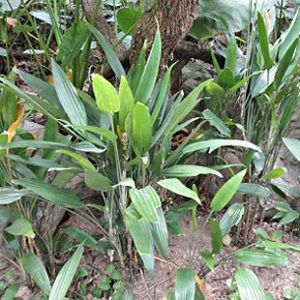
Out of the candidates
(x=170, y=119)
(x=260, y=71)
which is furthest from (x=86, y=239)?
(x=260, y=71)

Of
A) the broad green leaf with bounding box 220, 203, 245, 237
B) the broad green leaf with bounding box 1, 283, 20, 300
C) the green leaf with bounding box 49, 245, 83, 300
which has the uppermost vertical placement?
the broad green leaf with bounding box 220, 203, 245, 237

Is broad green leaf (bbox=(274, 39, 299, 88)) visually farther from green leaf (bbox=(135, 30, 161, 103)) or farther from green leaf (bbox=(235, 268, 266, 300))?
green leaf (bbox=(235, 268, 266, 300))

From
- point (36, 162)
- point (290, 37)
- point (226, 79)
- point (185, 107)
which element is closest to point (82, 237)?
point (36, 162)

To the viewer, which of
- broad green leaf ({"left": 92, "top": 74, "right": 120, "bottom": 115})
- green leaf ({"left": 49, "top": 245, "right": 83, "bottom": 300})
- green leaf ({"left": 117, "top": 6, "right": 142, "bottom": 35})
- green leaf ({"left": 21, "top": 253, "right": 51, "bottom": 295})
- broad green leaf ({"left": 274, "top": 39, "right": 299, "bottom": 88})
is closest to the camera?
broad green leaf ({"left": 92, "top": 74, "right": 120, "bottom": 115})

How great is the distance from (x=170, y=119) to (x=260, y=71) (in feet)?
1.32

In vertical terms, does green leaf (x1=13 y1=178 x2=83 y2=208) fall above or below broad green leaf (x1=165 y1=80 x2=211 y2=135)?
below

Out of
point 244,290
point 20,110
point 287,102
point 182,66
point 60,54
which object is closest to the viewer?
point 244,290

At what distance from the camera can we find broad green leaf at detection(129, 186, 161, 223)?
3.30 feet

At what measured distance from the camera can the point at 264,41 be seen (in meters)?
1.35

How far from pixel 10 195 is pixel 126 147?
11.4 inches

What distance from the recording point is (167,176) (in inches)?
47.9

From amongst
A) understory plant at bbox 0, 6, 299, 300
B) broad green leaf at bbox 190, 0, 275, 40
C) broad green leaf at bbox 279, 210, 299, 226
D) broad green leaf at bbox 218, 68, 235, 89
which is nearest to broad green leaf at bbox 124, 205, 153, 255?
understory plant at bbox 0, 6, 299, 300

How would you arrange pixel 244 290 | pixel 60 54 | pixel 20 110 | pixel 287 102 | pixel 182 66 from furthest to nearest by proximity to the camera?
1. pixel 182 66
2. pixel 60 54
3. pixel 287 102
4. pixel 20 110
5. pixel 244 290

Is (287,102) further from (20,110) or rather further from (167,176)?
(20,110)
